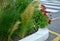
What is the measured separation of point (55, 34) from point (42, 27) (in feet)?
1.86

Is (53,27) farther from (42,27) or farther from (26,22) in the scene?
(26,22)

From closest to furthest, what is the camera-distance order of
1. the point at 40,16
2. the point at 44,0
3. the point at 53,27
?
the point at 40,16 < the point at 53,27 < the point at 44,0

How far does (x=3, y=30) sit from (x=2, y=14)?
0.39m

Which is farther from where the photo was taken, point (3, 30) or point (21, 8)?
point (21, 8)

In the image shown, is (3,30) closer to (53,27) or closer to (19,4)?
(19,4)

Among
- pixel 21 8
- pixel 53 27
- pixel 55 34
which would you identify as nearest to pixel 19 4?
pixel 21 8

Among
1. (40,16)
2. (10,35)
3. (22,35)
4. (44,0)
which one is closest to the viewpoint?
(10,35)

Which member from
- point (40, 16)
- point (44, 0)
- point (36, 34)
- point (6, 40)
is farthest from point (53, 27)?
point (44, 0)

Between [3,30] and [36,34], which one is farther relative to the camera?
[36,34]

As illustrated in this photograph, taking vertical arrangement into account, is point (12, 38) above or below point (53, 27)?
above

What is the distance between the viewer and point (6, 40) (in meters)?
4.41

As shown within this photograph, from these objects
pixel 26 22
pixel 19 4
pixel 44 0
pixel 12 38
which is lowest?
pixel 44 0

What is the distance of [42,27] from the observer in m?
5.59

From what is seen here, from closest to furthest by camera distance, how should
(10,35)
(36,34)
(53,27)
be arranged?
(10,35) < (36,34) < (53,27)
